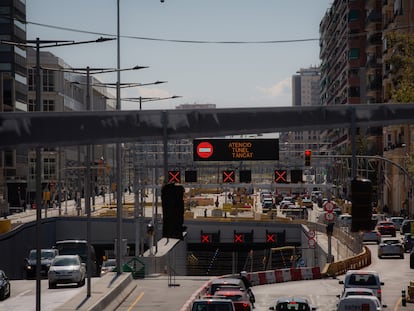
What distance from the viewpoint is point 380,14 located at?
13075cm

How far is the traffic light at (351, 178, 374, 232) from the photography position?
21453mm

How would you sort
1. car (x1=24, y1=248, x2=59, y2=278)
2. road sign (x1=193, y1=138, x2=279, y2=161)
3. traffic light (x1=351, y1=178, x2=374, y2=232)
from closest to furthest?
traffic light (x1=351, y1=178, x2=374, y2=232)
road sign (x1=193, y1=138, x2=279, y2=161)
car (x1=24, y1=248, x2=59, y2=278)

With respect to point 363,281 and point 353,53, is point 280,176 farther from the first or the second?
point 353,53

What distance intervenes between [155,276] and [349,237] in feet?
77.0

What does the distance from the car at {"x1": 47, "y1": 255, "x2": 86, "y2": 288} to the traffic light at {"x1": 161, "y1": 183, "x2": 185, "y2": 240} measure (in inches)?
1145

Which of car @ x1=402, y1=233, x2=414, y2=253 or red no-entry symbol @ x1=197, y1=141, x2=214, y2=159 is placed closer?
red no-entry symbol @ x1=197, y1=141, x2=214, y2=159

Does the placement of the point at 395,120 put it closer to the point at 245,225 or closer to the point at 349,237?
the point at 349,237

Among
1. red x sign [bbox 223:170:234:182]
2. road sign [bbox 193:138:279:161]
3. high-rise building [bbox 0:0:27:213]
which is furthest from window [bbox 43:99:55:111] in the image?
road sign [bbox 193:138:279:161]

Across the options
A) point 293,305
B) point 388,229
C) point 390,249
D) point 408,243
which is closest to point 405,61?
point 390,249

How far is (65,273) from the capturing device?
48.7m

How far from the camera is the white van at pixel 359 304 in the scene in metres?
32.1

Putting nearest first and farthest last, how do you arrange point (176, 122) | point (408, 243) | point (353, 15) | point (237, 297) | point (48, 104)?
point (176, 122)
point (237, 297)
point (408, 243)
point (353, 15)
point (48, 104)

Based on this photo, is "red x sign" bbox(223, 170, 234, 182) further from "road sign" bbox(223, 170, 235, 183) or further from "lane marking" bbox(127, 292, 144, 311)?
"lane marking" bbox(127, 292, 144, 311)

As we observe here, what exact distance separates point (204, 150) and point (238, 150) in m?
5.25
